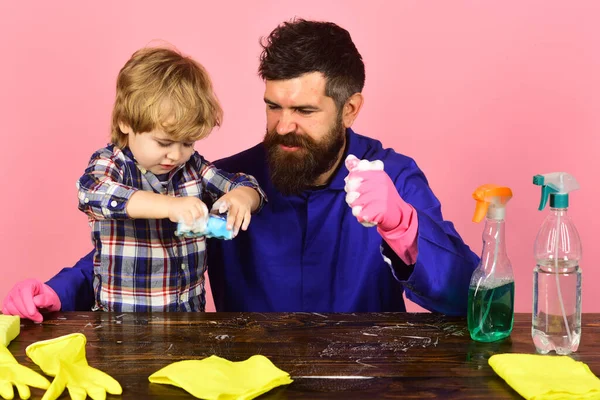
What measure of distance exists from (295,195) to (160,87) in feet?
1.71

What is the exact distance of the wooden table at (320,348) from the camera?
157 centimetres

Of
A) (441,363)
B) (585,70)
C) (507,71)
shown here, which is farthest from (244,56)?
(441,363)

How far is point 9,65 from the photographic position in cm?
349

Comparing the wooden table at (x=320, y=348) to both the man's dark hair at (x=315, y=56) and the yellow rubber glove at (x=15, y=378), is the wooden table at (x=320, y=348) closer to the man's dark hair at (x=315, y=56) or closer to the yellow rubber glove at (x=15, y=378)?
the yellow rubber glove at (x=15, y=378)

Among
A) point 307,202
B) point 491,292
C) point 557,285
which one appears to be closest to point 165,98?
point 307,202

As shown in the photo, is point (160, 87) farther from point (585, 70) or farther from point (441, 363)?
point (585, 70)

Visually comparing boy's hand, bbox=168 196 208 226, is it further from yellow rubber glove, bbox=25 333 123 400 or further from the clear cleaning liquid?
the clear cleaning liquid

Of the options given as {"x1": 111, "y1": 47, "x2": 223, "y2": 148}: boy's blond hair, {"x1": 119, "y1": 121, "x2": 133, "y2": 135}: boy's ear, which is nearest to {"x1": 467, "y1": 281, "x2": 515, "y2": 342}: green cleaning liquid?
{"x1": 111, "y1": 47, "x2": 223, "y2": 148}: boy's blond hair

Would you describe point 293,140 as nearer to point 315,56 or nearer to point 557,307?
point 315,56

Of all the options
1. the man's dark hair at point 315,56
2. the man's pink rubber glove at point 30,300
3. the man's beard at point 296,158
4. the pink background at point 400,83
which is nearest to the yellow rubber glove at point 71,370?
the man's pink rubber glove at point 30,300

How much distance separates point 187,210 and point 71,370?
53 cm

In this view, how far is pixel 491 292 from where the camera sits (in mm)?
1840

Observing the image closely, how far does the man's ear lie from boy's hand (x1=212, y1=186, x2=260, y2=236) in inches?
17.8

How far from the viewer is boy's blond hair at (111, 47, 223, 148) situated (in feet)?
7.35
